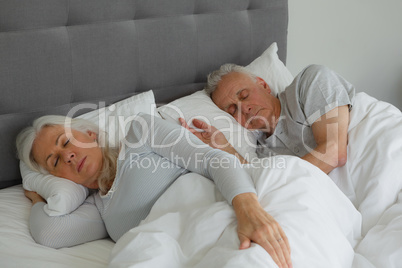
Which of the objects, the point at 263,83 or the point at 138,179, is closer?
the point at 138,179

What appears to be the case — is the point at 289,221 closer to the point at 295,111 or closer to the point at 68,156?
the point at 295,111

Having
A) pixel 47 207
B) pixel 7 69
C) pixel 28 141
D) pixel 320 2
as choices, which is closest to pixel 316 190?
pixel 47 207

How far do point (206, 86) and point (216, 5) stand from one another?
398 mm

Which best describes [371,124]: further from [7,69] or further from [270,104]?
[7,69]

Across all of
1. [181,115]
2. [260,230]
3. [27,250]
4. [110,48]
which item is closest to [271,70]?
[181,115]

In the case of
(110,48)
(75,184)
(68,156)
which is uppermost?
(110,48)

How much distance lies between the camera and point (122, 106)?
2164 mm

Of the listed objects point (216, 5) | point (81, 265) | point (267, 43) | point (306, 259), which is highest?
point (216, 5)

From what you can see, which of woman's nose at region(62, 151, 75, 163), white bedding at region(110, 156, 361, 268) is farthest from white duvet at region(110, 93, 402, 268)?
woman's nose at region(62, 151, 75, 163)

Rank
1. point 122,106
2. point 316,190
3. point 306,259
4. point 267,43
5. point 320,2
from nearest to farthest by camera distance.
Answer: point 306,259 < point 316,190 < point 122,106 < point 267,43 < point 320,2

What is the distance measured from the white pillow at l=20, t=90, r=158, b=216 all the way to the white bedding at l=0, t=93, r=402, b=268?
11 centimetres

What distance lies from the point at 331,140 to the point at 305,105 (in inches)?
7.9

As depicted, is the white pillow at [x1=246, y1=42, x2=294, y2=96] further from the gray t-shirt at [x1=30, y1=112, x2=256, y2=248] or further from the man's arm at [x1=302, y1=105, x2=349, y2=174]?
the gray t-shirt at [x1=30, y1=112, x2=256, y2=248]

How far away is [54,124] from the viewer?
1910 mm
